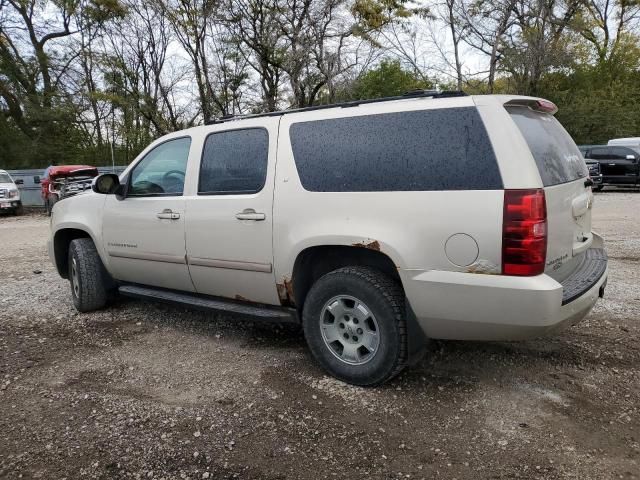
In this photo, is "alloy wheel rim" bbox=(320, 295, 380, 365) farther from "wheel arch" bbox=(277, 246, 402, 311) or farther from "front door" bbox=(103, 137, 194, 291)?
"front door" bbox=(103, 137, 194, 291)

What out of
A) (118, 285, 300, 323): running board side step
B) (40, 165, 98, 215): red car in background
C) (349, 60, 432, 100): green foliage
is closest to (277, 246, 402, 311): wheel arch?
(118, 285, 300, 323): running board side step

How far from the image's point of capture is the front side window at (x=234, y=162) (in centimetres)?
377

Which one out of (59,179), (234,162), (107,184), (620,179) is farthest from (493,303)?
(620,179)

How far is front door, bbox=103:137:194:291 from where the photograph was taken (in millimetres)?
4207

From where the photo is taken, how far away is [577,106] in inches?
1059

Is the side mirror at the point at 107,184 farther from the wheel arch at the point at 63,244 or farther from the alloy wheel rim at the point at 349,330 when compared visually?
the alloy wheel rim at the point at 349,330

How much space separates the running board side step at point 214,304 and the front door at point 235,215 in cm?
6

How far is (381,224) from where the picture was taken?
3.14 metres

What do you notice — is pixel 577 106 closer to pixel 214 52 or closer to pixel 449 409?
pixel 214 52

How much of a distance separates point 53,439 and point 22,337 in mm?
2017

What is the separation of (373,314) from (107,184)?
277 centimetres

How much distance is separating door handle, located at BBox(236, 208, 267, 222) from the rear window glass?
1.72 meters

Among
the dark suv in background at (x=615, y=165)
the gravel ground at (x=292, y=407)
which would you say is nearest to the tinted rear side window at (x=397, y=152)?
the gravel ground at (x=292, y=407)

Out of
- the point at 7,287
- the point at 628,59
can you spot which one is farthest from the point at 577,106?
the point at 7,287
